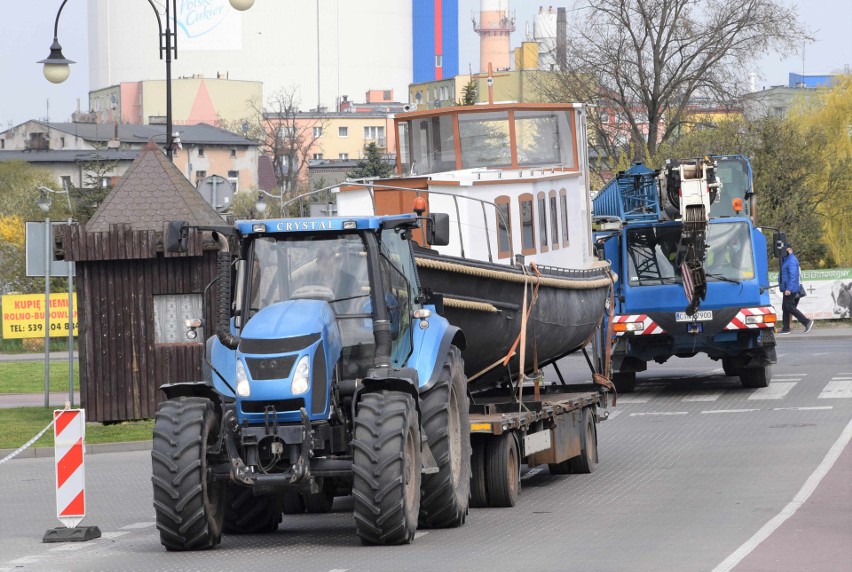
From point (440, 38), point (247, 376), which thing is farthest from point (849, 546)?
point (440, 38)

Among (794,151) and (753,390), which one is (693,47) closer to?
(794,151)

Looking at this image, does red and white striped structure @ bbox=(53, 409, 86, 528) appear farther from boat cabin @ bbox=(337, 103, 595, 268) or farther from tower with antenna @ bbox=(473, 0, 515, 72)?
tower with antenna @ bbox=(473, 0, 515, 72)

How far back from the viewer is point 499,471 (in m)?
14.1

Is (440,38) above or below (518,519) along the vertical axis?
above

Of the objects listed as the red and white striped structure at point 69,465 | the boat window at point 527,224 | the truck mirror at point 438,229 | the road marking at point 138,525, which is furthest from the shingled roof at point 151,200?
the truck mirror at point 438,229

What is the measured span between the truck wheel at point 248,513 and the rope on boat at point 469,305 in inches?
101

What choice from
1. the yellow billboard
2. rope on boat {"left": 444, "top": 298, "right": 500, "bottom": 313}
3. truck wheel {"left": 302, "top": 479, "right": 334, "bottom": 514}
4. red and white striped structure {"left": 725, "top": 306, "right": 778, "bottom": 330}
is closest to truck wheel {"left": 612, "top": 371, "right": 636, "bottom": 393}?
red and white striped structure {"left": 725, "top": 306, "right": 778, "bottom": 330}

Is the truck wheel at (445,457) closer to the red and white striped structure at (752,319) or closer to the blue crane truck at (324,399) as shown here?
the blue crane truck at (324,399)

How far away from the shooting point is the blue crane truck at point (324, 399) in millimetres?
11336

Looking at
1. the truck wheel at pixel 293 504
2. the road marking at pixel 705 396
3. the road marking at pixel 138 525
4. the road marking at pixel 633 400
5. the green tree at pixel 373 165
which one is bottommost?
the road marking at pixel 138 525

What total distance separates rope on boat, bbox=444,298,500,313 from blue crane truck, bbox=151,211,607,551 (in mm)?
796

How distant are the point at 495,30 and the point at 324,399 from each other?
509 ft

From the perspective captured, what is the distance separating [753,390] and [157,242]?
10349 millimetres

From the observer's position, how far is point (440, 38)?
162750 mm
